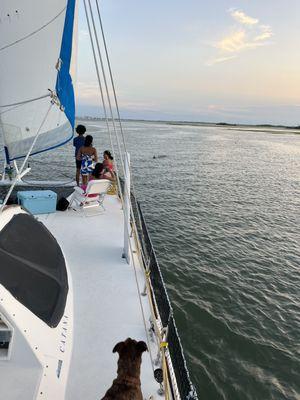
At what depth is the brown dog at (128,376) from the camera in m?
3.11

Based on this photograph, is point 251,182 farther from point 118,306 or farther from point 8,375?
point 8,375

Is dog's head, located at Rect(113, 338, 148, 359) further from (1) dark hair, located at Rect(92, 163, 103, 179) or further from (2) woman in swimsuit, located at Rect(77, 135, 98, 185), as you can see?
(2) woman in swimsuit, located at Rect(77, 135, 98, 185)

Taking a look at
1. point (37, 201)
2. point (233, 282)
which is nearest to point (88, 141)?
point (37, 201)

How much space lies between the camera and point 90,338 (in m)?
4.73

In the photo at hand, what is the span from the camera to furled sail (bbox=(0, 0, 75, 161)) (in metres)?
6.10

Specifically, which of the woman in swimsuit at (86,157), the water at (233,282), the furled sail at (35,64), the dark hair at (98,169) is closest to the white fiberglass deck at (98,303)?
the dark hair at (98,169)

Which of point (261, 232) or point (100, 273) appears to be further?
point (261, 232)

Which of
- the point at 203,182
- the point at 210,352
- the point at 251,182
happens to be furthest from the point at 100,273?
the point at 251,182

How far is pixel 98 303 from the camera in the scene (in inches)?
219

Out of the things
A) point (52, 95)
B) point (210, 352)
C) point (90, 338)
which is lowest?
point (210, 352)

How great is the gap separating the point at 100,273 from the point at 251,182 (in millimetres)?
24369

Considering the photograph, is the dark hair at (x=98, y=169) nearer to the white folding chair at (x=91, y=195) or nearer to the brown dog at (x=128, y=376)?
the white folding chair at (x=91, y=195)

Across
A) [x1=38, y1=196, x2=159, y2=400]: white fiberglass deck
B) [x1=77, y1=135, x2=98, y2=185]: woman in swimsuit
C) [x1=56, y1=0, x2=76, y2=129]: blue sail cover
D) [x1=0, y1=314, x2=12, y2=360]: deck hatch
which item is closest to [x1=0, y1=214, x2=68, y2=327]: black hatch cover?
[x1=0, y1=314, x2=12, y2=360]: deck hatch

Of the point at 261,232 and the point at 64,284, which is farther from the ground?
the point at 64,284
